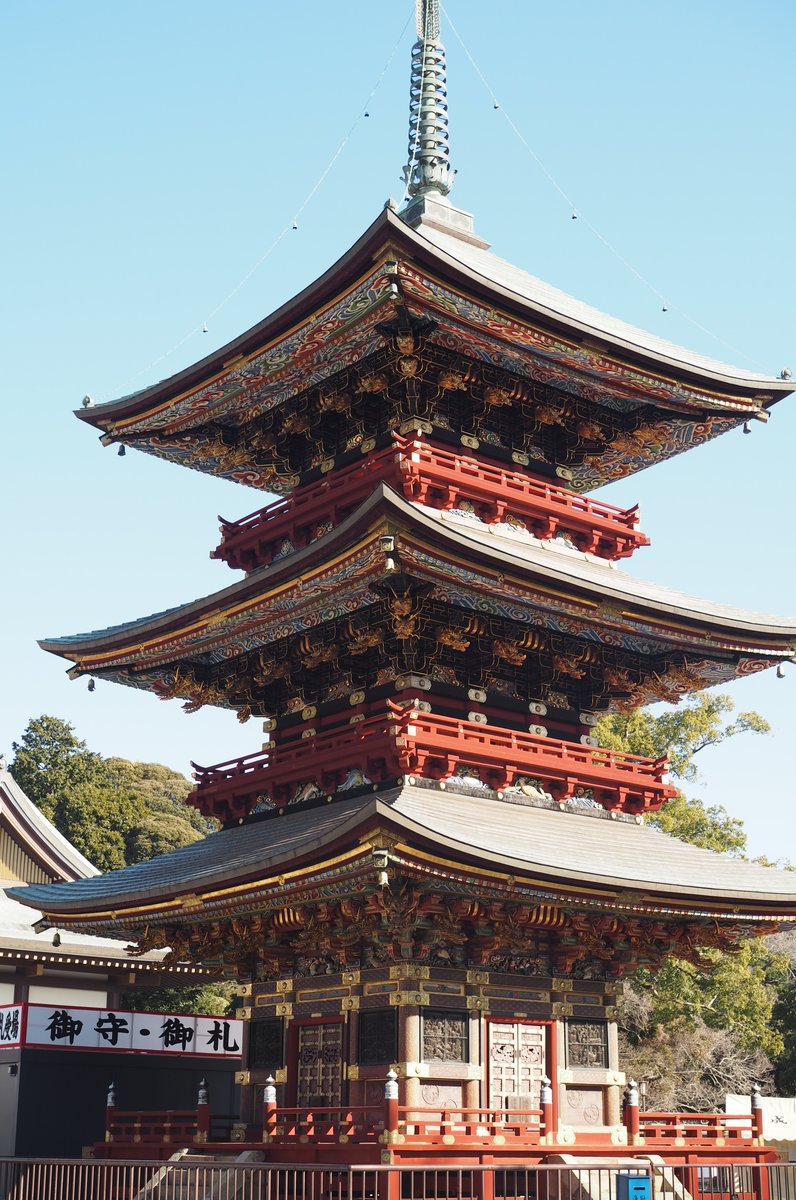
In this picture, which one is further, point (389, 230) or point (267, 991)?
point (267, 991)

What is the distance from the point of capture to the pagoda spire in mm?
30703

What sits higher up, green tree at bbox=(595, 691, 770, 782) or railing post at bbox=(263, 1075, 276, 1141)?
green tree at bbox=(595, 691, 770, 782)

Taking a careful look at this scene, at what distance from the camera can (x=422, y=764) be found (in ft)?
74.2

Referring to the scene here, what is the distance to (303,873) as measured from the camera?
805 inches

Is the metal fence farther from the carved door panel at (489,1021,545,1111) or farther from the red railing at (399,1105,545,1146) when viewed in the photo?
the carved door panel at (489,1021,545,1111)

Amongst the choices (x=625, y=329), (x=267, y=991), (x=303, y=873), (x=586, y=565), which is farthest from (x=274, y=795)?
(x=625, y=329)

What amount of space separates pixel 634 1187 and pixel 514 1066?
3.65 m

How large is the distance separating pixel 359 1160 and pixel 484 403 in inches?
524

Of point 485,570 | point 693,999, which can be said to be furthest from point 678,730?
point 485,570

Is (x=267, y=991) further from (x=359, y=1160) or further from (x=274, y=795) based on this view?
(x=359, y=1160)

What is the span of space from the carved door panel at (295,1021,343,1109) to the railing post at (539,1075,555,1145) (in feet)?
11.1

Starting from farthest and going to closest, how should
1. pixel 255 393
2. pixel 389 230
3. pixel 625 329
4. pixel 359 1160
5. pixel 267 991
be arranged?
pixel 625 329
pixel 255 393
pixel 267 991
pixel 389 230
pixel 359 1160

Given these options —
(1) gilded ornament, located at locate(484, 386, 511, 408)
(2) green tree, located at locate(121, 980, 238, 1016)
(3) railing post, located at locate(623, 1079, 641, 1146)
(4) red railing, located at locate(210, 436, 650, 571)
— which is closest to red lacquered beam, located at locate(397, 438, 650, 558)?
(4) red railing, located at locate(210, 436, 650, 571)

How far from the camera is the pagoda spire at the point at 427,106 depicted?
30.7 meters
